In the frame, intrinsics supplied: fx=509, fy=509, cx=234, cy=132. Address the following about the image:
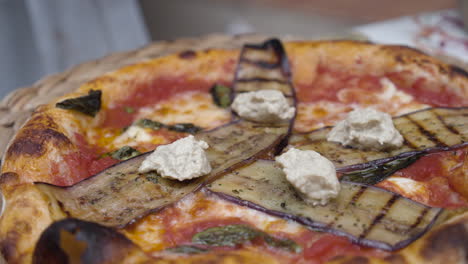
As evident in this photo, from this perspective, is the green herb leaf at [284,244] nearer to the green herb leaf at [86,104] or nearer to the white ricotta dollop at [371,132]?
the white ricotta dollop at [371,132]

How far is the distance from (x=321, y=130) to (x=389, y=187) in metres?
0.60

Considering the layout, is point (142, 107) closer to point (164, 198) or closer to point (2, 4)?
point (164, 198)

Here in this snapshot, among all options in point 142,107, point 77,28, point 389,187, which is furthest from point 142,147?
point 77,28

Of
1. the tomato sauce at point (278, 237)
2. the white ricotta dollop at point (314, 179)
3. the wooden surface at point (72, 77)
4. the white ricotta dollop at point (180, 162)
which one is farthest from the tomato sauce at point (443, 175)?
the wooden surface at point (72, 77)

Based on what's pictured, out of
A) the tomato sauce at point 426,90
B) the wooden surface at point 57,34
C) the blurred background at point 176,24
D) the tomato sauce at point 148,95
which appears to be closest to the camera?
the tomato sauce at point 148,95

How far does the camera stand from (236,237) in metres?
2.18

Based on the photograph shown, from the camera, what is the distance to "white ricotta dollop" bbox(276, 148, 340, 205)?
2273 millimetres

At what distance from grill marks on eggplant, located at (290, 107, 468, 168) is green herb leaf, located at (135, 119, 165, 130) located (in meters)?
0.82

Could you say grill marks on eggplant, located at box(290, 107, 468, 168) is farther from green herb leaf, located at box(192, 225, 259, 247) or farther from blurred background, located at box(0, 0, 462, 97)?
blurred background, located at box(0, 0, 462, 97)

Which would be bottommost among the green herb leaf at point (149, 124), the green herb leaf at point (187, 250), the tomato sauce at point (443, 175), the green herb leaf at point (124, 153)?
the tomato sauce at point (443, 175)

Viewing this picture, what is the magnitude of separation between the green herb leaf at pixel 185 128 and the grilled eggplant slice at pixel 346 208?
59cm

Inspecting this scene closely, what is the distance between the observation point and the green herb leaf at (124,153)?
9.18ft

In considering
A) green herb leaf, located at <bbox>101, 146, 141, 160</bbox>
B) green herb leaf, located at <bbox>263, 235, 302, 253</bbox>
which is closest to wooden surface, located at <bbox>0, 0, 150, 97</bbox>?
green herb leaf, located at <bbox>101, 146, 141, 160</bbox>

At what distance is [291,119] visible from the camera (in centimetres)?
312
